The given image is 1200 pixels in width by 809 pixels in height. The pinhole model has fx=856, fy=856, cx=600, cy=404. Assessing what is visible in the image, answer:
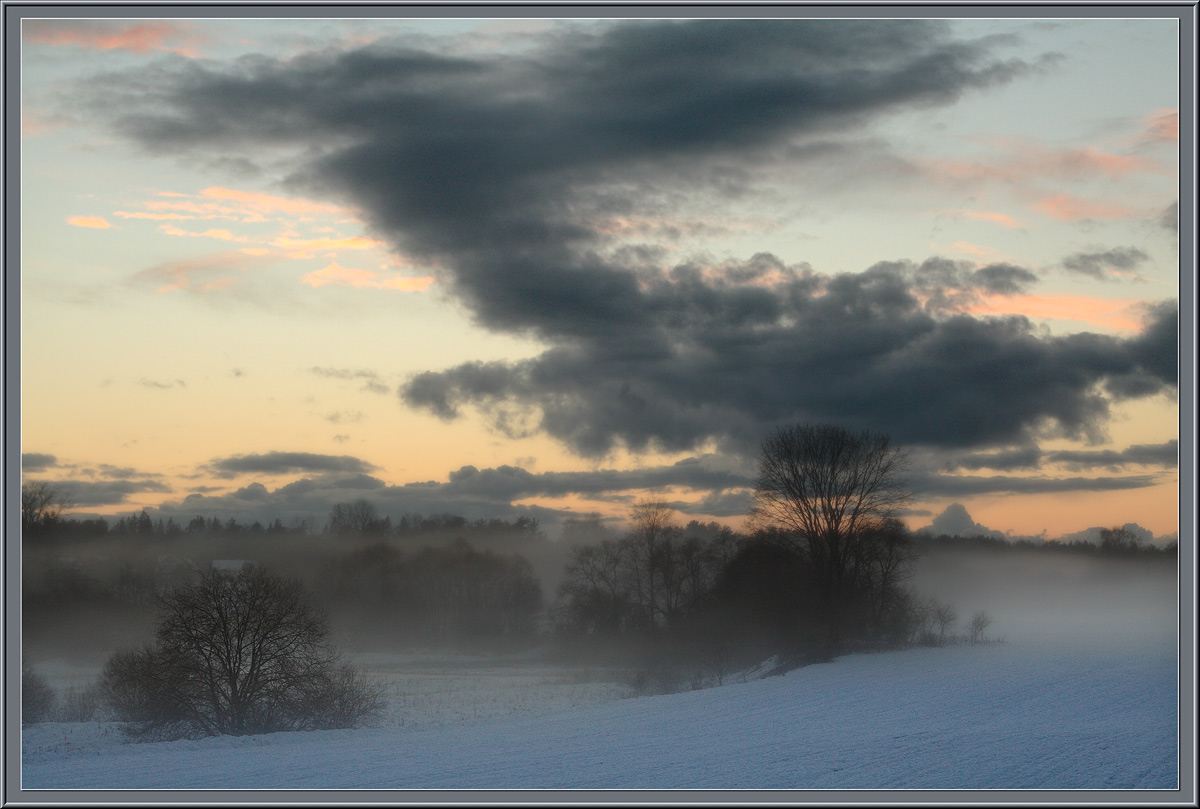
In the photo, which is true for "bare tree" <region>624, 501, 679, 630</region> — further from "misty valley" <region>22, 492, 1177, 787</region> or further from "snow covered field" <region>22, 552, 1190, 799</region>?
"snow covered field" <region>22, 552, 1190, 799</region>

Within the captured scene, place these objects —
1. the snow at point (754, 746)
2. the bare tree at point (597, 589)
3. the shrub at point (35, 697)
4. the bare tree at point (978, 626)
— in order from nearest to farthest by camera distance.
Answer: the snow at point (754, 746)
the shrub at point (35, 697)
the bare tree at point (978, 626)
the bare tree at point (597, 589)

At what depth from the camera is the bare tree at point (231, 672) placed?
34562mm

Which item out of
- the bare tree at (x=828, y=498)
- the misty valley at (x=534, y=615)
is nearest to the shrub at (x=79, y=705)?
the misty valley at (x=534, y=615)

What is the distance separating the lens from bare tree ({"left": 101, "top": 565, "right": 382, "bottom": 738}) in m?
34.6

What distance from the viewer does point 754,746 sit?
71.9ft

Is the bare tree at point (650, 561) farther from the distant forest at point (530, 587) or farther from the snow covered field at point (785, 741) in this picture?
the snow covered field at point (785, 741)

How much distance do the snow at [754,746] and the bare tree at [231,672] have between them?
2527mm

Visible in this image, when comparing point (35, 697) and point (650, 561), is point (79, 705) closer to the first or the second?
point (35, 697)

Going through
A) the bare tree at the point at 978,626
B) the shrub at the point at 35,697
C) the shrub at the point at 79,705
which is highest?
the shrub at the point at 35,697

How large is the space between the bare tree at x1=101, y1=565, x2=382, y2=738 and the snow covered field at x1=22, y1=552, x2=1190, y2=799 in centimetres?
229

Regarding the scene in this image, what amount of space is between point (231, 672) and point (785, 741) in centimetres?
2401

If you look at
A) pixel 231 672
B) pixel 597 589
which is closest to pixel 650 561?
pixel 597 589

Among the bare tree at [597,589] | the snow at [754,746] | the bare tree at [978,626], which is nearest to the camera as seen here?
the snow at [754,746]

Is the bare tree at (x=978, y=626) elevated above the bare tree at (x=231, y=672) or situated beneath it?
situated beneath
